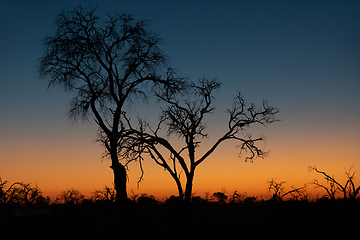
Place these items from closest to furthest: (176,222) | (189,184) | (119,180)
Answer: (119,180)
(176,222)
(189,184)

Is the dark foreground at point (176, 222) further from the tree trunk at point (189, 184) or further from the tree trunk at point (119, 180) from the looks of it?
the tree trunk at point (189, 184)

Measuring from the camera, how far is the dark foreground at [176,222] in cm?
1950

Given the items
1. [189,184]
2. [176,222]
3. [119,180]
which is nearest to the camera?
[119,180]

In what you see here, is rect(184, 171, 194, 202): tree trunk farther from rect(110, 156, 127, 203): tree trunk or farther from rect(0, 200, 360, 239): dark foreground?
rect(110, 156, 127, 203): tree trunk

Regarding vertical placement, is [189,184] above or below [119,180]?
above

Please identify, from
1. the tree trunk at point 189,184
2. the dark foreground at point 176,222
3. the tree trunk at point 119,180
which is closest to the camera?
the dark foreground at point 176,222

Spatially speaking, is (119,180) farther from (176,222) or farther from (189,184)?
(189,184)

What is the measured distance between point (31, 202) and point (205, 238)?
11445 mm

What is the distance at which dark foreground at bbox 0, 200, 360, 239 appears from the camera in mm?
19500

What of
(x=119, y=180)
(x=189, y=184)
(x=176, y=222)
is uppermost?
(x=189, y=184)

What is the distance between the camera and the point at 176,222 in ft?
71.2

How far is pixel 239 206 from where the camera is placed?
89.7 feet

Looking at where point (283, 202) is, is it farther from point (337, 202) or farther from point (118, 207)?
point (118, 207)

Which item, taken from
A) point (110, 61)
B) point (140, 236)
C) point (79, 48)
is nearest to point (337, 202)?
point (140, 236)
